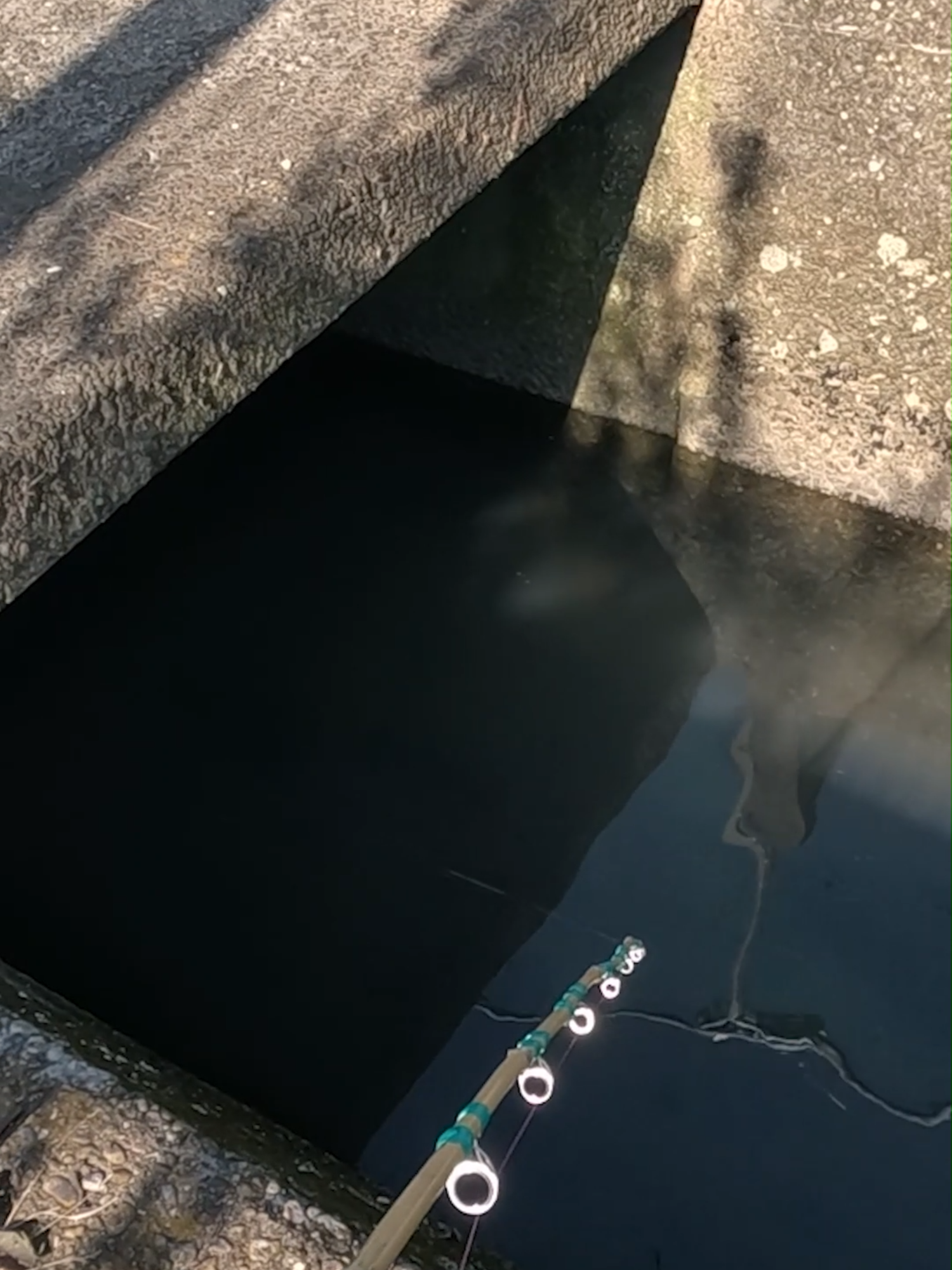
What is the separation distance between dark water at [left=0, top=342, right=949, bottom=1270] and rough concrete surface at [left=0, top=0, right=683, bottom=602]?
79cm

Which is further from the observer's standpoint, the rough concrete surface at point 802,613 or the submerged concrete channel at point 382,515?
the rough concrete surface at point 802,613

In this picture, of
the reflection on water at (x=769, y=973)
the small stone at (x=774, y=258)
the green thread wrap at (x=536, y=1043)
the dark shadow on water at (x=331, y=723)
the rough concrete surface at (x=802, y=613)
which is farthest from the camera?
the small stone at (x=774, y=258)

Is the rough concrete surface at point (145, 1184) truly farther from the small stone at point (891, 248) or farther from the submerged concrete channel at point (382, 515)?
the small stone at point (891, 248)

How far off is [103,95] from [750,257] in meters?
1.28

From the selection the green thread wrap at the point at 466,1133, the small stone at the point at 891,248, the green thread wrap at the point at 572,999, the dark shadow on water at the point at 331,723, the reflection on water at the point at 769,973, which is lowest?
the dark shadow on water at the point at 331,723

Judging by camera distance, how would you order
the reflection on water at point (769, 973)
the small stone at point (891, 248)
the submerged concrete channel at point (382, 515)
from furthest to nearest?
the small stone at point (891, 248) → the reflection on water at point (769, 973) → the submerged concrete channel at point (382, 515)

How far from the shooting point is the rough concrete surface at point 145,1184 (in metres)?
0.99

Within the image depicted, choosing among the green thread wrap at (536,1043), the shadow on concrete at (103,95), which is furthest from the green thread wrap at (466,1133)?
the shadow on concrete at (103,95)

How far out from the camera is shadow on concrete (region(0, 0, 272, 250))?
1652mm

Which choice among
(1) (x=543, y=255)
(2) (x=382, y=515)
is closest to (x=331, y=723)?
(2) (x=382, y=515)

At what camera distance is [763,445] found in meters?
2.75

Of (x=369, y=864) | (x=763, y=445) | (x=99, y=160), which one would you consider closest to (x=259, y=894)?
(x=369, y=864)

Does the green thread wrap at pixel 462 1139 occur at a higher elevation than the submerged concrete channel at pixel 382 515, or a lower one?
higher

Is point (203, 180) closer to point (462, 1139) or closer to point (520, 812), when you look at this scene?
point (520, 812)
